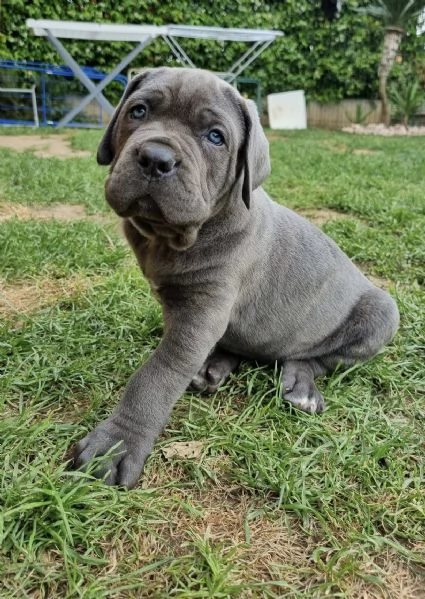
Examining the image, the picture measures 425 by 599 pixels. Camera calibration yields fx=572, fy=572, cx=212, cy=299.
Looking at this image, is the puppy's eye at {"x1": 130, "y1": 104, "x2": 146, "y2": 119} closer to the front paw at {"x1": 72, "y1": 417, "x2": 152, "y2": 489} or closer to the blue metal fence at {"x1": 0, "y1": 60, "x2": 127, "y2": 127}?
the front paw at {"x1": 72, "y1": 417, "x2": 152, "y2": 489}

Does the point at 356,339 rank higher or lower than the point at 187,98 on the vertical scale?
lower

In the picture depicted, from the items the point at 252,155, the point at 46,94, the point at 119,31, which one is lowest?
the point at 252,155

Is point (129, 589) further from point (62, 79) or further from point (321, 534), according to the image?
point (62, 79)

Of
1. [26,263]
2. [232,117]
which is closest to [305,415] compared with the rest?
[232,117]

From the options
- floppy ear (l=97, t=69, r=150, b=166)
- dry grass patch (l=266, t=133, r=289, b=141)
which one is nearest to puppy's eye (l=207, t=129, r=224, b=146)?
floppy ear (l=97, t=69, r=150, b=166)

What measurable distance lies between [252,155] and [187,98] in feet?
1.27

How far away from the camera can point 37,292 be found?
155 inches

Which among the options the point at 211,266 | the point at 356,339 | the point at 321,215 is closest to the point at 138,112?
the point at 211,266

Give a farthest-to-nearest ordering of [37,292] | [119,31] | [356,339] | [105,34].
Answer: [105,34] < [119,31] < [37,292] < [356,339]

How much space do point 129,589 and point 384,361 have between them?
209 cm

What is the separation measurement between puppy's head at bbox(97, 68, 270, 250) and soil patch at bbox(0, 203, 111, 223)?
292 cm

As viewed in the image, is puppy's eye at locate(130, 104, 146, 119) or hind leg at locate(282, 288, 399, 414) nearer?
puppy's eye at locate(130, 104, 146, 119)

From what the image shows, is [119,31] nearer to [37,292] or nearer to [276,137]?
[276,137]

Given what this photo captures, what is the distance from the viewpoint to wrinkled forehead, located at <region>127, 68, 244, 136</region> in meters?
2.56
